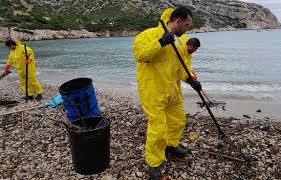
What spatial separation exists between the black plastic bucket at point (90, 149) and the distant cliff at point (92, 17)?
229ft

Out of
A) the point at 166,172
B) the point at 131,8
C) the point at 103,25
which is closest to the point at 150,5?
the point at 131,8

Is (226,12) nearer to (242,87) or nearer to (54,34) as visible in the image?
(54,34)

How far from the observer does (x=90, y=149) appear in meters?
5.21

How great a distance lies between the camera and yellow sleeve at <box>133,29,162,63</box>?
443 cm

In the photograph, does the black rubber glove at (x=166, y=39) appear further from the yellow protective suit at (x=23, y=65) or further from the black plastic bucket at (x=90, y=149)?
the yellow protective suit at (x=23, y=65)

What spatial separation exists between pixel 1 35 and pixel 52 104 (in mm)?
65195

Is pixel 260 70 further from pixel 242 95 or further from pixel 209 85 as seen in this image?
pixel 242 95

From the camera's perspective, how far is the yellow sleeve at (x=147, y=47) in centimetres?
443

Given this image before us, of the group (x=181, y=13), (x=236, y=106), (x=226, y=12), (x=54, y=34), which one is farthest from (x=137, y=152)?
(x=226, y=12)

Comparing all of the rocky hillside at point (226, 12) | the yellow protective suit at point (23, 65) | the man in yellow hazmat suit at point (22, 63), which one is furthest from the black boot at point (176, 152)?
the rocky hillside at point (226, 12)

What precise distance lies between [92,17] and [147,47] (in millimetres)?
113878

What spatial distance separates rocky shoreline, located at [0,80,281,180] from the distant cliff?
67249 millimetres

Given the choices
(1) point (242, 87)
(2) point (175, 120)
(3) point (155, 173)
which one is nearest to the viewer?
(3) point (155, 173)

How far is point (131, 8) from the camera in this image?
131m
